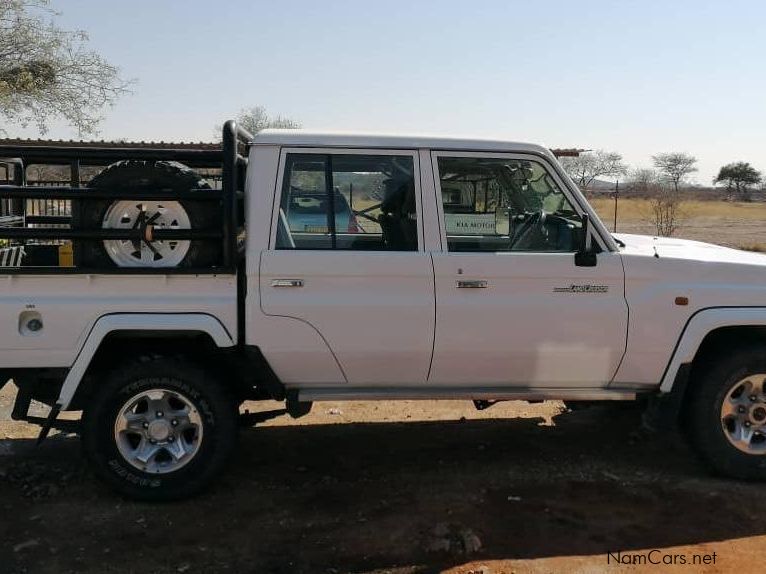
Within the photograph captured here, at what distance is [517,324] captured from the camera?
13.9 ft

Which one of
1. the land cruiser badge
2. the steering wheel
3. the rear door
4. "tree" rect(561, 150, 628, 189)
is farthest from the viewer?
"tree" rect(561, 150, 628, 189)

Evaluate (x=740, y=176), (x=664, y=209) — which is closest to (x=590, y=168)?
(x=664, y=209)

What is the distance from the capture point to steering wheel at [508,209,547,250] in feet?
14.4

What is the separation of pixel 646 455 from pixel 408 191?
8.32ft

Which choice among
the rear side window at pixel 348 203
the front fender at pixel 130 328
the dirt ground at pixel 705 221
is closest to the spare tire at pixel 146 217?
the front fender at pixel 130 328

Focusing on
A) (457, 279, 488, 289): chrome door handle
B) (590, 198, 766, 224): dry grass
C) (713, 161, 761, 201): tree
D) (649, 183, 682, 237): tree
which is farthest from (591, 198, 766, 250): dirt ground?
(713, 161, 761, 201): tree

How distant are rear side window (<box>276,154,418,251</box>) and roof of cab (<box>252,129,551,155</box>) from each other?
71 mm

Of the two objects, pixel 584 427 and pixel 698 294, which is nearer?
pixel 698 294

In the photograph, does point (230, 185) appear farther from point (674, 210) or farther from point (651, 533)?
point (674, 210)

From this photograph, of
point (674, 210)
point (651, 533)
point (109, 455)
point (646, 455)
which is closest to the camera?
point (651, 533)

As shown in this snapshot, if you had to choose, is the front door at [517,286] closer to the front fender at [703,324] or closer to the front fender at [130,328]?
the front fender at [703,324]

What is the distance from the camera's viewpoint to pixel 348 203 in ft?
14.1

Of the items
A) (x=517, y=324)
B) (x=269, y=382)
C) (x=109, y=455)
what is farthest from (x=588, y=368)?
(x=109, y=455)

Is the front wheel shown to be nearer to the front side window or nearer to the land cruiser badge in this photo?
the front side window
